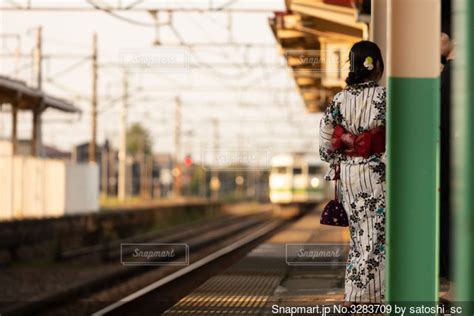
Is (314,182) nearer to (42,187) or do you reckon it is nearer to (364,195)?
(42,187)

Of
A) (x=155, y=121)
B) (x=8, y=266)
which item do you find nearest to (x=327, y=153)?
(x=8, y=266)

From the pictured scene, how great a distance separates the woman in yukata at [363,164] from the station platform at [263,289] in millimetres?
2079

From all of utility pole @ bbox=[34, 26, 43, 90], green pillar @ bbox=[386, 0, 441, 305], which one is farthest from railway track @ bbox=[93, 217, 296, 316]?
utility pole @ bbox=[34, 26, 43, 90]

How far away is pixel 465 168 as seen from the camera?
338 cm

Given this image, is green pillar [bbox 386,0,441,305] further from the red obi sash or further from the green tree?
the green tree

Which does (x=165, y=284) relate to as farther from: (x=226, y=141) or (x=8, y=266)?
(x=226, y=141)

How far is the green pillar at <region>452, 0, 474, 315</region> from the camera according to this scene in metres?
3.31

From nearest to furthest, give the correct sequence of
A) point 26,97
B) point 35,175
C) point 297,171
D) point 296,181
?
point 26,97, point 35,175, point 296,181, point 297,171

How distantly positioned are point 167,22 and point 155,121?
118 feet

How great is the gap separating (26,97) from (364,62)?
2217cm

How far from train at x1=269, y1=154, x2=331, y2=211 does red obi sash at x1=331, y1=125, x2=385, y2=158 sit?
140ft

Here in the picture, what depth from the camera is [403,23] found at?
4594mm

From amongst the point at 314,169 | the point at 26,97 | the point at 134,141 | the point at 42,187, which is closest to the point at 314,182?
the point at 314,169

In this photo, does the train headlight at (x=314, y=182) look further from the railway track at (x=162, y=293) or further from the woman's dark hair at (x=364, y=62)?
the woman's dark hair at (x=364, y=62)
